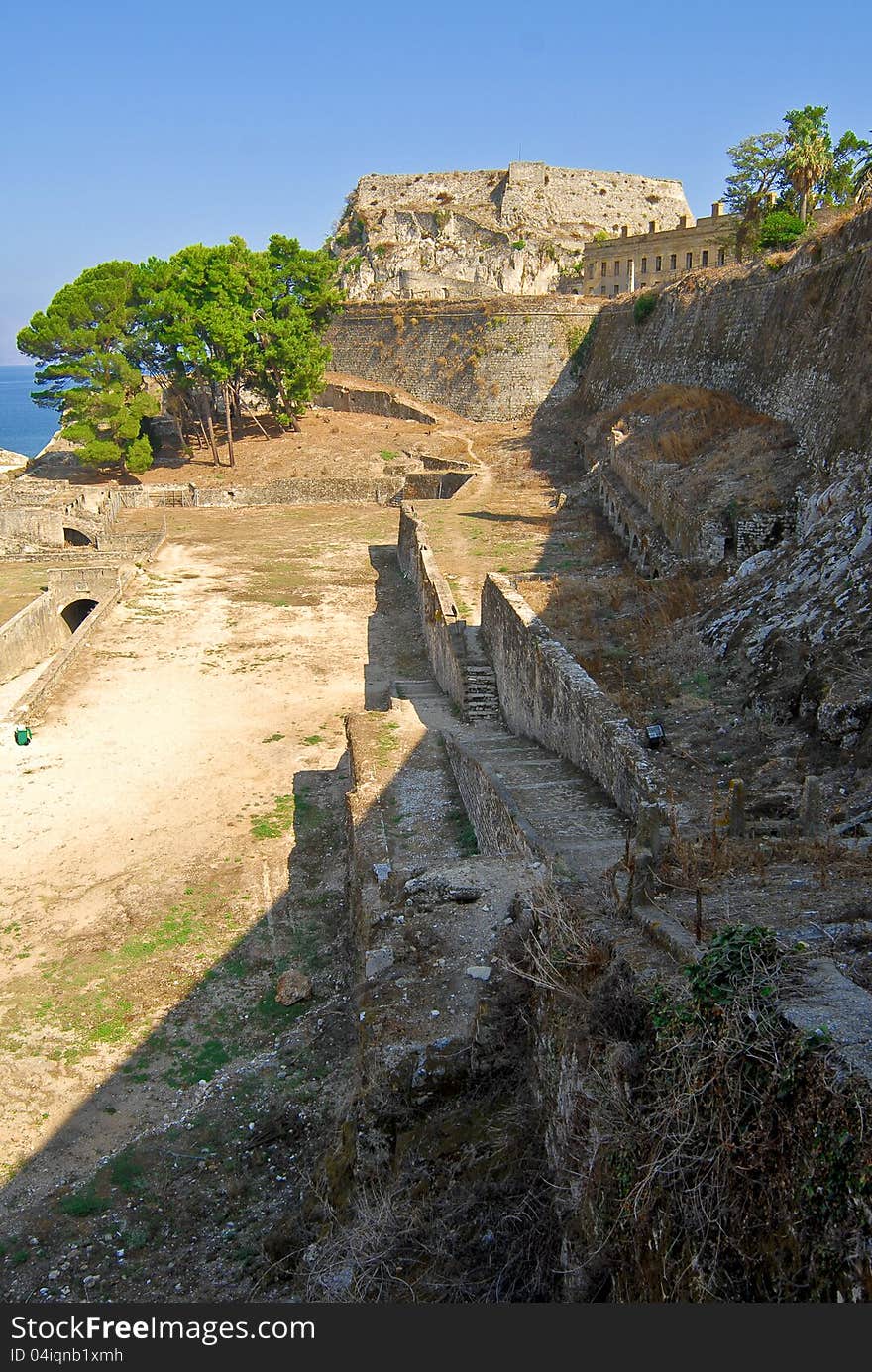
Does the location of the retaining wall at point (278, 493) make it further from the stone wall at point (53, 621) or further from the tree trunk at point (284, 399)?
the stone wall at point (53, 621)

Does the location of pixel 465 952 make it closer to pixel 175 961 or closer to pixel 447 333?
pixel 175 961

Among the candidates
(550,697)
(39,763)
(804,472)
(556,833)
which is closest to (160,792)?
(39,763)

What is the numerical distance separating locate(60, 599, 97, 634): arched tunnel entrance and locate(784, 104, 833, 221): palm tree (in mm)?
24178

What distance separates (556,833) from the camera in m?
8.56

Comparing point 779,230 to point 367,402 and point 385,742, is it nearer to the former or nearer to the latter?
point 367,402

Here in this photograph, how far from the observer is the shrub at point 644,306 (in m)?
32.8

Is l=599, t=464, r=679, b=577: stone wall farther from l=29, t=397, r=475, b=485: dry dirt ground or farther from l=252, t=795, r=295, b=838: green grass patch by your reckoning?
l=29, t=397, r=475, b=485: dry dirt ground

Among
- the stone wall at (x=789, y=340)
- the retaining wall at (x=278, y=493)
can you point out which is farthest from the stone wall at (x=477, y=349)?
the stone wall at (x=789, y=340)

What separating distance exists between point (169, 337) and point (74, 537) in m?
8.94

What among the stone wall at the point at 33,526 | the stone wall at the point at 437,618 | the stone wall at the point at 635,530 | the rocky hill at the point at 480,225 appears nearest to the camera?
the stone wall at the point at 437,618

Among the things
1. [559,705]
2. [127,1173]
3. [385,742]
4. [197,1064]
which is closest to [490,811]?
[559,705]

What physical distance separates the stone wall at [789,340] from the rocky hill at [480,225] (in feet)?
78.8

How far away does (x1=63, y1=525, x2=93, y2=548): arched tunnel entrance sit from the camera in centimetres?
3375

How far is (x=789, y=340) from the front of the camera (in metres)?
19.8
